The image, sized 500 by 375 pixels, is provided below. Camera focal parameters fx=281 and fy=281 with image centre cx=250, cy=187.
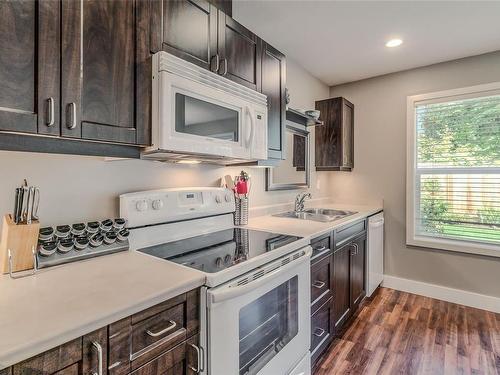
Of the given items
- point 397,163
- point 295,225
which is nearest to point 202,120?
point 295,225

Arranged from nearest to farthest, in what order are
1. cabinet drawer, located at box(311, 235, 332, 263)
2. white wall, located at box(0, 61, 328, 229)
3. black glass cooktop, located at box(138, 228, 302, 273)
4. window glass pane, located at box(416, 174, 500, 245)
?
white wall, located at box(0, 61, 328, 229) < black glass cooktop, located at box(138, 228, 302, 273) < cabinet drawer, located at box(311, 235, 332, 263) < window glass pane, located at box(416, 174, 500, 245)

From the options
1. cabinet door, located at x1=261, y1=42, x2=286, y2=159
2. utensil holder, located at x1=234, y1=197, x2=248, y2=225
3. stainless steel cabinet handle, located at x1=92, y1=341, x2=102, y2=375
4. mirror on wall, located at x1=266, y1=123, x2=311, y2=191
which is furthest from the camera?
mirror on wall, located at x1=266, y1=123, x2=311, y2=191

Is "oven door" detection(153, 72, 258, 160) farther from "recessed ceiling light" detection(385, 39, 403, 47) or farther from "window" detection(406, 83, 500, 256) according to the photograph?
"window" detection(406, 83, 500, 256)

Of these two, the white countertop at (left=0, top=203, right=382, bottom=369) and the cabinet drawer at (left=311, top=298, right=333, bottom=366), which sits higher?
the white countertop at (left=0, top=203, right=382, bottom=369)

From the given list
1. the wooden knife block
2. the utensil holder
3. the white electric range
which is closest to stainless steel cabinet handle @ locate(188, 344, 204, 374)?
the white electric range

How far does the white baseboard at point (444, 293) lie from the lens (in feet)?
8.81

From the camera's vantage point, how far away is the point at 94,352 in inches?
29.0

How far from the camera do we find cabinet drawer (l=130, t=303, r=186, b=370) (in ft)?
2.75

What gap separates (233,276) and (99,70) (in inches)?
36.1

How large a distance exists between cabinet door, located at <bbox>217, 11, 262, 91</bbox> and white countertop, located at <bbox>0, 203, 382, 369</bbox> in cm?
104

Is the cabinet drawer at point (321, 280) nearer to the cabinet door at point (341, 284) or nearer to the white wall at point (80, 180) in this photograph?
the cabinet door at point (341, 284)

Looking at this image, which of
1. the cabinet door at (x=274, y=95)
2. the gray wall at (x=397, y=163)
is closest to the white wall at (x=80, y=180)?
the cabinet door at (x=274, y=95)

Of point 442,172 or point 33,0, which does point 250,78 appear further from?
point 442,172

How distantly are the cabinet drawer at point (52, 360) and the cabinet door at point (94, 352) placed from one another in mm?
14
